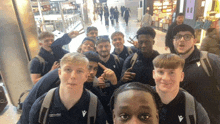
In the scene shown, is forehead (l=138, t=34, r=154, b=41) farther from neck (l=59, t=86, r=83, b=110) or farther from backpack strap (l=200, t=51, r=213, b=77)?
neck (l=59, t=86, r=83, b=110)

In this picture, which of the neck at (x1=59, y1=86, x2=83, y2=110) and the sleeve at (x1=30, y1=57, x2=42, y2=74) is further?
the sleeve at (x1=30, y1=57, x2=42, y2=74)

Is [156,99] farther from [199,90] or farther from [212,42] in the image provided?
[212,42]

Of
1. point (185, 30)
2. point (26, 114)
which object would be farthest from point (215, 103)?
point (26, 114)

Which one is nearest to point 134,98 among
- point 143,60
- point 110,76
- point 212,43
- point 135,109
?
point 135,109

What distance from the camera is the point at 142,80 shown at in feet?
6.91

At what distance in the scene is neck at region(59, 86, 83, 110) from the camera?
1395 mm

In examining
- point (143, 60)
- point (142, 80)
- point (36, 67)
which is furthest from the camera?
point (36, 67)

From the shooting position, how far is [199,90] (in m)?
1.76

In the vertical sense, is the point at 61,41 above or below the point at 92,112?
→ above

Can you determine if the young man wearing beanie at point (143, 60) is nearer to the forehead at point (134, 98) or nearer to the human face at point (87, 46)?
the human face at point (87, 46)

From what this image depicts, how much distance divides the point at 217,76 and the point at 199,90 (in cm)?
28

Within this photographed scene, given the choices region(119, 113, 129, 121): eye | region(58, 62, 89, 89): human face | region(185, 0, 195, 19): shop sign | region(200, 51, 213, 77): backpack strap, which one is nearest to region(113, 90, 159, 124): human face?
region(119, 113, 129, 121): eye

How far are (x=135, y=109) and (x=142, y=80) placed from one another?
50.2 inches

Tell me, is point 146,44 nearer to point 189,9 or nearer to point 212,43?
point 212,43
